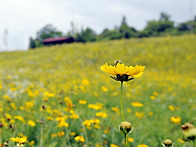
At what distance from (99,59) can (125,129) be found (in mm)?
11852

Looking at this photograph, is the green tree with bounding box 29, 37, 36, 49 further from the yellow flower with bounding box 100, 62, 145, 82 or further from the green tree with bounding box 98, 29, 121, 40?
the yellow flower with bounding box 100, 62, 145, 82

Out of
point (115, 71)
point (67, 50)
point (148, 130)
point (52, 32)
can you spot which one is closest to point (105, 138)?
point (148, 130)

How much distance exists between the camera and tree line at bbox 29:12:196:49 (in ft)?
116

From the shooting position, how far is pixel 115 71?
0.70 m

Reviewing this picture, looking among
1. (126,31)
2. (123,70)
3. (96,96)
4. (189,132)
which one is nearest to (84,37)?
(126,31)

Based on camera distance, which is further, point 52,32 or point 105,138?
point 52,32

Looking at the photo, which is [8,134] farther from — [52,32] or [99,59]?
[52,32]

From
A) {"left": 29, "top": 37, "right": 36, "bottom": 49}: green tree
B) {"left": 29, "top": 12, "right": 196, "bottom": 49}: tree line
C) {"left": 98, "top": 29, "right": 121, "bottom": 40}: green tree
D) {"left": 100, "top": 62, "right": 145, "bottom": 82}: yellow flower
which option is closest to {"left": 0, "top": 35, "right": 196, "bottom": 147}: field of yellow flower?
{"left": 100, "top": 62, "right": 145, "bottom": 82}: yellow flower

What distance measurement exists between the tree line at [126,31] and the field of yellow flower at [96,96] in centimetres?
1730

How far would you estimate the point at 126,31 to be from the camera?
37219 millimetres

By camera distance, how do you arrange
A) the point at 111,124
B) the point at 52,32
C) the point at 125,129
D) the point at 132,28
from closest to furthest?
1. the point at 125,129
2. the point at 111,124
3. the point at 132,28
4. the point at 52,32

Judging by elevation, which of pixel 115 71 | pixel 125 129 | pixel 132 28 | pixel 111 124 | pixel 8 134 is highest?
pixel 132 28

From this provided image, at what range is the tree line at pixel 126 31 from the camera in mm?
35244

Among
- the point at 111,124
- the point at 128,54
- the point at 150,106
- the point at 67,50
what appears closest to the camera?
the point at 111,124
